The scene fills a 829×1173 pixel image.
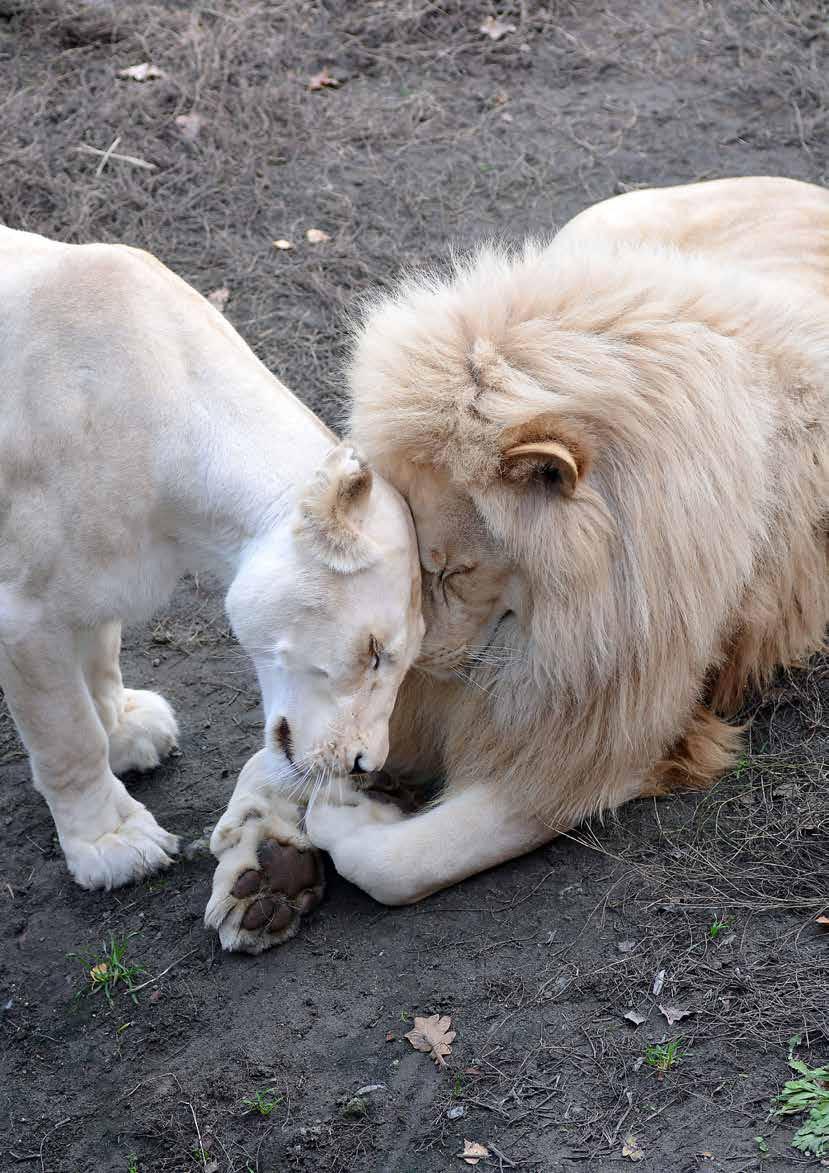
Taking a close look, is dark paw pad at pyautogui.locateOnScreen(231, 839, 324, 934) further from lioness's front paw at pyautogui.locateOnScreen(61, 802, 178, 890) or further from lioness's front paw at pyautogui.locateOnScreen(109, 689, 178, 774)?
lioness's front paw at pyautogui.locateOnScreen(109, 689, 178, 774)

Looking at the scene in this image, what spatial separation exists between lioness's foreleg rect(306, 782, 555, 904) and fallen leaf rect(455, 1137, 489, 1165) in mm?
674

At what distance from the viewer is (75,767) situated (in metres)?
3.49

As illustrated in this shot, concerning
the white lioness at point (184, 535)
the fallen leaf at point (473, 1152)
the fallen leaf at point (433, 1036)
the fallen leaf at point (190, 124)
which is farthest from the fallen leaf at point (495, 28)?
the fallen leaf at point (473, 1152)

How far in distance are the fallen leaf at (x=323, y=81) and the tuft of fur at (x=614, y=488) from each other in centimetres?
405

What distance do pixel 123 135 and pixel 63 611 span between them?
4224mm

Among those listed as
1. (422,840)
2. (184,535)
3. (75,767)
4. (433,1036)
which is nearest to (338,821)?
(422,840)

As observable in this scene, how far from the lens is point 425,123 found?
275 inches

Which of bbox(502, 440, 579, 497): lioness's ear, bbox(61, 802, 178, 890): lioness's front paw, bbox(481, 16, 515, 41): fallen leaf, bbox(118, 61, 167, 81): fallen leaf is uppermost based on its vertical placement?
bbox(502, 440, 579, 497): lioness's ear

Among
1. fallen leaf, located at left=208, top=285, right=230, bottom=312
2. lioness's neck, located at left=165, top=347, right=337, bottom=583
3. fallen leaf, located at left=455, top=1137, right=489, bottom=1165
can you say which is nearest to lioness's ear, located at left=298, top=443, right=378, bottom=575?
lioness's neck, located at left=165, top=347, right=337, bottom=583

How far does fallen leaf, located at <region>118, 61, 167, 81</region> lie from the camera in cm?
704

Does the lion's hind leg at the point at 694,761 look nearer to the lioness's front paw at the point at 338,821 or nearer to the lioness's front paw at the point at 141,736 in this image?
the lioness's front paw at the point at 338,821

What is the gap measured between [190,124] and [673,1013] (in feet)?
17.4

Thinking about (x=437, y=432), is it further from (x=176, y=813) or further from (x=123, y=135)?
(x=123, y=135)

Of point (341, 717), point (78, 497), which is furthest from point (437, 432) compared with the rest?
point (78, 497)
